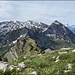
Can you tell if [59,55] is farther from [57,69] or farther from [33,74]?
[33,74]

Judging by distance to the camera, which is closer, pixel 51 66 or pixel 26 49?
pixel 51 66

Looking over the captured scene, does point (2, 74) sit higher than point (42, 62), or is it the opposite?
point (2, 74)

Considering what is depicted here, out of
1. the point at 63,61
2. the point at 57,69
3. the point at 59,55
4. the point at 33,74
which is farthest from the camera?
the point at 59,55

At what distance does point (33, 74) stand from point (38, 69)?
2671mm

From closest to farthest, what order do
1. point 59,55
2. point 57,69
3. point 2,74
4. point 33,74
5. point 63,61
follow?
point 2,74 → point 33,74 → point 57,69 → point 63,61 → point 59,55

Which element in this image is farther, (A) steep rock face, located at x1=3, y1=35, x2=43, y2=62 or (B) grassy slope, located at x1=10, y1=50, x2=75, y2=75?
(A) steep rock face, located at x1=3, y1=35, x2=43, y2=62

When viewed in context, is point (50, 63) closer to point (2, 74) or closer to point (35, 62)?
point (35, 62)

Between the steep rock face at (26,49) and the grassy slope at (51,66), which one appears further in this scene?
the steep rock face at (26,49)

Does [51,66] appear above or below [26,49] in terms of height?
above

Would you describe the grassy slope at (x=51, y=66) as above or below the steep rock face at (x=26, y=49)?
above

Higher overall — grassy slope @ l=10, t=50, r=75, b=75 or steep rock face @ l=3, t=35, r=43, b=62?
grassy slope @ l=10, t=50, r=75, b=75

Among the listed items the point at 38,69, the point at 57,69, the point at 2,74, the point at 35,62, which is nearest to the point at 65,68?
the point at 57,69

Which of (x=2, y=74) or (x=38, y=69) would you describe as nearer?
(x=2, y=74)

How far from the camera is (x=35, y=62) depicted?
96.1 ft
